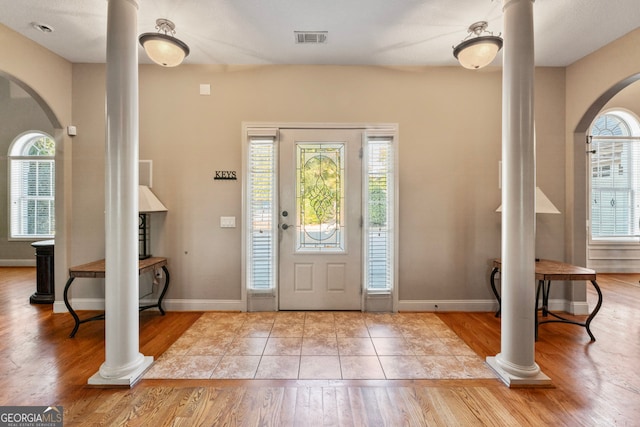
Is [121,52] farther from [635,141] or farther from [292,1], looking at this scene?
[635,141]

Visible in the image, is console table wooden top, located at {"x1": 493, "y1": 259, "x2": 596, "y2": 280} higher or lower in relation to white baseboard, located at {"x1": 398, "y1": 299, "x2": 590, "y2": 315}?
higher

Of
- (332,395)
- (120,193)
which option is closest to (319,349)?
(332,395)

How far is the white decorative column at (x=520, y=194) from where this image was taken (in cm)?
234

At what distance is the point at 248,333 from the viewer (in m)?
3.24

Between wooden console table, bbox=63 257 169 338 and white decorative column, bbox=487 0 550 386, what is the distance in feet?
11.3

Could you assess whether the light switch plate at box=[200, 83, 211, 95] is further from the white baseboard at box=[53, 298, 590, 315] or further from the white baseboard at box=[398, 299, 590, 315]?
the white baseboard at box=[398, 299, 590, 315]

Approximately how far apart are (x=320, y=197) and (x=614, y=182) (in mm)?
6087

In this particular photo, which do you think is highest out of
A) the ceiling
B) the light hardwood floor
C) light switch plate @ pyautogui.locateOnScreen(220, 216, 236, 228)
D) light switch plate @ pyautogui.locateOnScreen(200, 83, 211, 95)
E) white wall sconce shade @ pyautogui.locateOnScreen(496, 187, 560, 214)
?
the ceiling

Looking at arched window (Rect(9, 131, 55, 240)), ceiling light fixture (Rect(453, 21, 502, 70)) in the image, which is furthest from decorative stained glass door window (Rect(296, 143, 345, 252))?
arched window (Rect(9, 131, 55, 240))

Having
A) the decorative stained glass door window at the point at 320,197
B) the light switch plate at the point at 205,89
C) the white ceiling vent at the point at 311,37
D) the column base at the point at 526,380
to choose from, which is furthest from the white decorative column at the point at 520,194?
the light switch plate at the point at 205,89

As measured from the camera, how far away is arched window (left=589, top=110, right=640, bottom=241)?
5977mm

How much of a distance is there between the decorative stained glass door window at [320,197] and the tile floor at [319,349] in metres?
0.90

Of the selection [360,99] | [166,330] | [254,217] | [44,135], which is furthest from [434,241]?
[44,135]

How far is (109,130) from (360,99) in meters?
2.70
